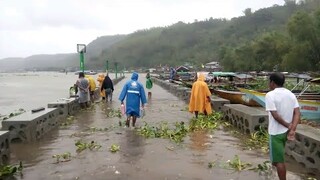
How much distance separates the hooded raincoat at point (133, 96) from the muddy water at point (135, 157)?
60 cm

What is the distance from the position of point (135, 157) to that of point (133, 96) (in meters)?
3.70

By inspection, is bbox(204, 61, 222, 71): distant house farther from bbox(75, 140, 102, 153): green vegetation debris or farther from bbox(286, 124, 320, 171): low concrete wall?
bbox(286, 124, 320, 171): low concrete wall

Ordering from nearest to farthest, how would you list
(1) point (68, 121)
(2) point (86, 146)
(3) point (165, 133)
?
(2) point (86, 146)
(3) point (165, 133)
(1) point (68, 121)

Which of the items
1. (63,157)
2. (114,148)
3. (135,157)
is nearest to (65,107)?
(114,148)

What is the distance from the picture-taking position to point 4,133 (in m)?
7.36

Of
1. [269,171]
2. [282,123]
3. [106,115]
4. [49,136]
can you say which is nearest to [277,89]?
[282,123]

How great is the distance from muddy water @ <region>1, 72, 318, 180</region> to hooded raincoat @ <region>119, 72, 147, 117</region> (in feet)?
1.95

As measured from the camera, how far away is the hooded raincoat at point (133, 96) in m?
11.2

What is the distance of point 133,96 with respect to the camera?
1131 centimetres

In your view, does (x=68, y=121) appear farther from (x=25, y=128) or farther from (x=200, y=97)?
(x=200, y=97)

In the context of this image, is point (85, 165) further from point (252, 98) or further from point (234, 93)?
point (234, 93)

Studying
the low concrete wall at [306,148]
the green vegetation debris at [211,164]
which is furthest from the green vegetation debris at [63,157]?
the low concrete wall at [306,148]

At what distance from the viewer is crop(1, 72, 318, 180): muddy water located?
6.64m

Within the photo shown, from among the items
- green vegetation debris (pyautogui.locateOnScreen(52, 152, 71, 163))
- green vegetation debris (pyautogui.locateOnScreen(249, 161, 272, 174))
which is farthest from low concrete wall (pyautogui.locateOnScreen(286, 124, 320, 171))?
A: green vegetation debris (pyautogui.locateOnScreen(52, 152, 71, 163))
